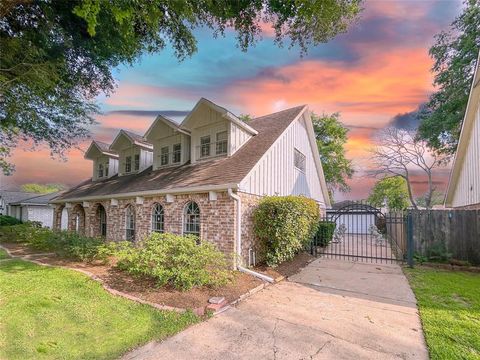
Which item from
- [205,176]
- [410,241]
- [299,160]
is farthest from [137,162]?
[410,241]

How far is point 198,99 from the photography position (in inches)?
448

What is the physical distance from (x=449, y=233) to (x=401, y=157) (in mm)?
20649

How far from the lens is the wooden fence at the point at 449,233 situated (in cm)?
928

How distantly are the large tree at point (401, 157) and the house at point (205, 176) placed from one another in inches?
585

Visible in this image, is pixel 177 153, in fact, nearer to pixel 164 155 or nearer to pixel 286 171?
pixel 164 155

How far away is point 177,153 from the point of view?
13.1 meters

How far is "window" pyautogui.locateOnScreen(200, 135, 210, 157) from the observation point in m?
11.8

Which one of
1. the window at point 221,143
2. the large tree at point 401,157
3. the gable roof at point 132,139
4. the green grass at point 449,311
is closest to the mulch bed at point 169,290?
the green grass at point 449,311

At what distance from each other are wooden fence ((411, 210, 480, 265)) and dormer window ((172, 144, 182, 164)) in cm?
978

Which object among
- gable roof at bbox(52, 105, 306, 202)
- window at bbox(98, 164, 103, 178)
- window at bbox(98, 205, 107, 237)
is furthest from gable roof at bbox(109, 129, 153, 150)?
window at bbox(98, 205, 107, 237)

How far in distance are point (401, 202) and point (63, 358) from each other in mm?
45600

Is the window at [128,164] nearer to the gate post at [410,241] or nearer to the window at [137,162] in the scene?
the window at [137,162]

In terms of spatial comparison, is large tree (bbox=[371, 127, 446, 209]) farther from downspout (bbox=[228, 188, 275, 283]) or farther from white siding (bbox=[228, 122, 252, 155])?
downspout (bbox=[228, 188, 275, 283])

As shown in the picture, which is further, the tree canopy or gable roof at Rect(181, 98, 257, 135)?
the tree canopy
